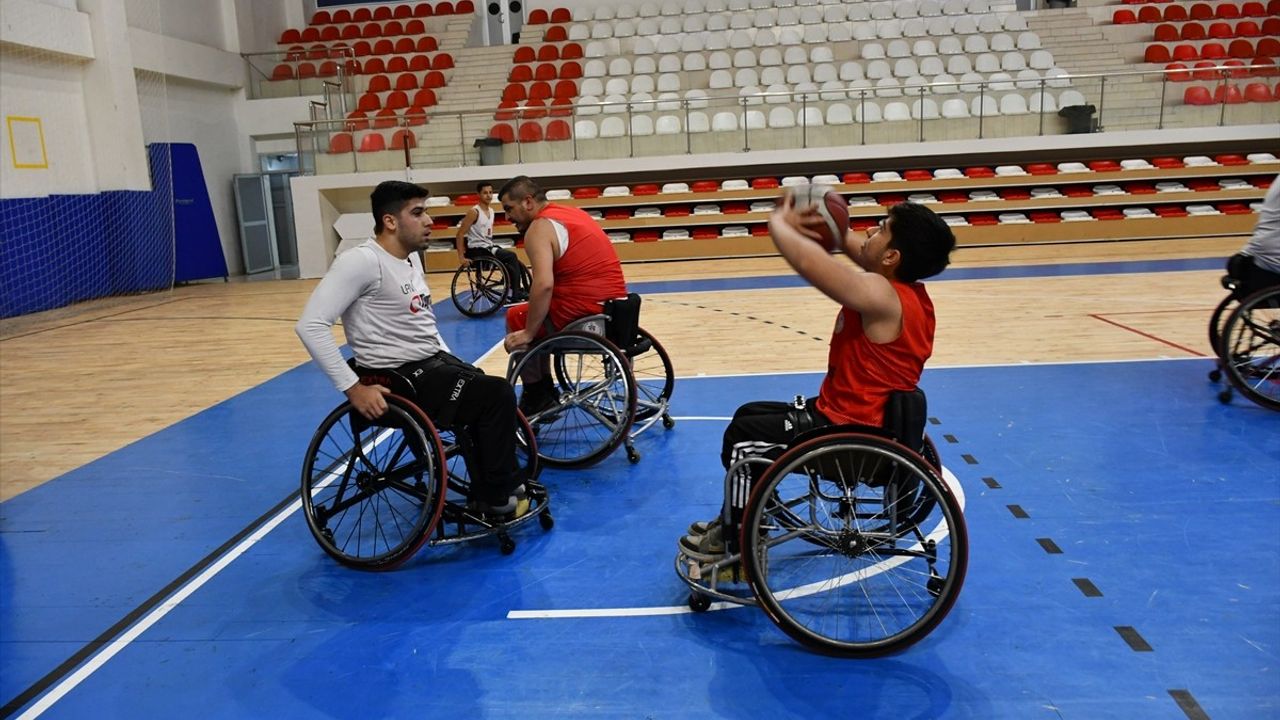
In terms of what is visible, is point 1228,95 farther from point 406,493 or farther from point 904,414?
point 406,493

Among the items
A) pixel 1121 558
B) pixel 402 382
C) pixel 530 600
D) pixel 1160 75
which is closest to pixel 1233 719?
pixel 1121 558

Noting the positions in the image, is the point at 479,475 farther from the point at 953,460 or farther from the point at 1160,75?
the point at 1160,75

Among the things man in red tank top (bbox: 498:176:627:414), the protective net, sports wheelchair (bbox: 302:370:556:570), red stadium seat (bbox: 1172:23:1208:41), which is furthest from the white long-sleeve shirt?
red stadium seat (bbox: 1172:23:1208:41)

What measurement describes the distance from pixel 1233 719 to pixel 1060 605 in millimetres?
581

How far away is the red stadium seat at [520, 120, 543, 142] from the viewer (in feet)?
41.1

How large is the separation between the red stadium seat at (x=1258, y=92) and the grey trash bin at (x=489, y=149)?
10022mm

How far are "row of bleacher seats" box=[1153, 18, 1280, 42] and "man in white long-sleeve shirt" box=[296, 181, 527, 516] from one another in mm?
15125

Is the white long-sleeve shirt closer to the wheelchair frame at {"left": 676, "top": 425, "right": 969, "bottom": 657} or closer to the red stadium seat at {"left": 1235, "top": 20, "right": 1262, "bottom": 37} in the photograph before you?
the wheelchair frame at {"left": 676, "top": 425, "right": 969, "bottom": 657}

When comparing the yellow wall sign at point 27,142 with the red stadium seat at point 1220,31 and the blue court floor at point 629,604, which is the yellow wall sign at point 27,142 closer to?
the blue court floor at point 629,604

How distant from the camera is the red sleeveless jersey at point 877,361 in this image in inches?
94.4

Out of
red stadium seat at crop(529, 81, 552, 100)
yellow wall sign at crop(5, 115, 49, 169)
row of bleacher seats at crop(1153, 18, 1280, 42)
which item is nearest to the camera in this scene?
yellow wall sign at crop(5, 115, 49, 169)

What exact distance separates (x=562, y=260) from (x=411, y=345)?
1147 millimetres

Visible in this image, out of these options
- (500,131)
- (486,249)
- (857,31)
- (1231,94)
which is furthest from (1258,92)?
(486,249)

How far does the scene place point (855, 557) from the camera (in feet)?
7.98
